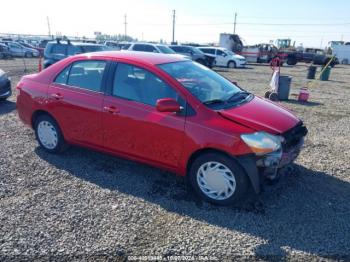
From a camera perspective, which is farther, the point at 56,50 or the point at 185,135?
the point at 56,50

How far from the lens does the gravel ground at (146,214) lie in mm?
3043

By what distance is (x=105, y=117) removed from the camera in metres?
4.33

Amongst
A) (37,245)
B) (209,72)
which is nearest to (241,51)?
(209,72)

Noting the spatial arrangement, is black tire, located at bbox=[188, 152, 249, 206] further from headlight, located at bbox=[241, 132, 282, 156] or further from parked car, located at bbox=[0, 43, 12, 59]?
parked car, located at bbox=[0, 43, 12, 59]

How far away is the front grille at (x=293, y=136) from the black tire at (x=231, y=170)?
0.60 meters

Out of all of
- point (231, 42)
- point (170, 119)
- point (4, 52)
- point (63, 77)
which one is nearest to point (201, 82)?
point (170, 119)

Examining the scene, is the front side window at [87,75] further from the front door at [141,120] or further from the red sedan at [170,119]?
the front door at [141,120]

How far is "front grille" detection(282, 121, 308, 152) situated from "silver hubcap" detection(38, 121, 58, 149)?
11.1 feet

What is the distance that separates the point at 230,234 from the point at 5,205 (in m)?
2.54

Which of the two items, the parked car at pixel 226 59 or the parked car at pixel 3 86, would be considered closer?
the parked car at pixel 3 86

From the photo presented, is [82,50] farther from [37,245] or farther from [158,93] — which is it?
[37,245]

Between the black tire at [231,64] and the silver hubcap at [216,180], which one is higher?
the silver hubcap at [216,180]

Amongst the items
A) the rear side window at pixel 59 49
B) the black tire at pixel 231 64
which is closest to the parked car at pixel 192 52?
the black tire at pixel 231 64

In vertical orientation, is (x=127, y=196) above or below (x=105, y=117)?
below
